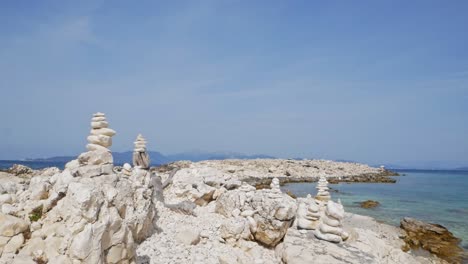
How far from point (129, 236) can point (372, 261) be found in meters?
9.99

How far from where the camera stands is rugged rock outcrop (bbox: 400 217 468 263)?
20422 millimetres

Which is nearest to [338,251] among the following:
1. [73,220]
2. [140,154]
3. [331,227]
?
[331,227]

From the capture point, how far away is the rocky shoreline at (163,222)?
842cm

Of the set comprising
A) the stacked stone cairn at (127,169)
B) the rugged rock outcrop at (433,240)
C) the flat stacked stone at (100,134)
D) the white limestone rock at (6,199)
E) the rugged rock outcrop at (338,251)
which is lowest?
the rugged rock outcrop at (433,240)

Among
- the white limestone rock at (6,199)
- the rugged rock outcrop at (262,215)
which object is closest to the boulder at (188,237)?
the rugged rock outcrop at (262,215)

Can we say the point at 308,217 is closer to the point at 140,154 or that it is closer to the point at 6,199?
the point at 140,154

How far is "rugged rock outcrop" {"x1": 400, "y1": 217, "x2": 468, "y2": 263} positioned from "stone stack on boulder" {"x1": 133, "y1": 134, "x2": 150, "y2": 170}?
683 inches

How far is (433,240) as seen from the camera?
74.9ft

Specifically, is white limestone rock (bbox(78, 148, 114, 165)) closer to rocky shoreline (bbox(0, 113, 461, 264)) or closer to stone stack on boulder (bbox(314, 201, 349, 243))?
rocky shoreline (bbox(0, 113, 461, 264))

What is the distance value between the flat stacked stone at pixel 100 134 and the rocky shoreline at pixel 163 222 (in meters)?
0.03

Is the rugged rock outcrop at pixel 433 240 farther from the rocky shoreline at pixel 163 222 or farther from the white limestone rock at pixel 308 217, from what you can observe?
the white limestone rock at pixel 308 217

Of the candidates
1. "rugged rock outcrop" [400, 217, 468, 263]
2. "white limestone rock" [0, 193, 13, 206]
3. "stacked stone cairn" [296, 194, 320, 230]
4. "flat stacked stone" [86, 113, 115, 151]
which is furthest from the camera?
"rugged rock outcrop" [400, 217, 468, 263]

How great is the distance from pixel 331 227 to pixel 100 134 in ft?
36.8

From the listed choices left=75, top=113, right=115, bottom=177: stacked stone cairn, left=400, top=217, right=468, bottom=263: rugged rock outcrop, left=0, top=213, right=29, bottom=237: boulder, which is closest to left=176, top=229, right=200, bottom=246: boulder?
left=75, top=113, right=115, bottom=177: stacked stone cairn
